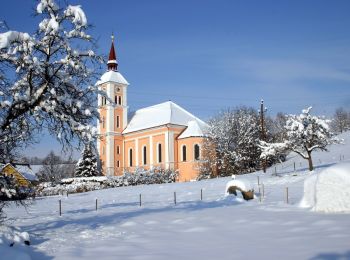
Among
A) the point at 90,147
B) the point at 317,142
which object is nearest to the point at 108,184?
the point at 317,142

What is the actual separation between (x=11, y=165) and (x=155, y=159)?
Result: 4772cm

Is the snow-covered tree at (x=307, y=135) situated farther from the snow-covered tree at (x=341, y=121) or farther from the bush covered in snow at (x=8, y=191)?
the snow-covered tree at (x=341, y=121)

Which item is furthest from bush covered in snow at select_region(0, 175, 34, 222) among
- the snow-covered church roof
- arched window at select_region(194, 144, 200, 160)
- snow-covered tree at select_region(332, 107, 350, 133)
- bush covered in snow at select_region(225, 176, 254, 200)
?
snow-covered tree at select_region(332, 107, 350, 133)

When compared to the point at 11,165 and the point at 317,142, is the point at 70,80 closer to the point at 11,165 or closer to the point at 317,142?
the point at 11,165

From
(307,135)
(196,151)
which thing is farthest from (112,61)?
(307,135)

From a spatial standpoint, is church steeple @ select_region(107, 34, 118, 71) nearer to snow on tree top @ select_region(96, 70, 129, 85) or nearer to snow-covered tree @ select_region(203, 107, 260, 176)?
snow on tree top @ select_region(96, 70, 129, 85)

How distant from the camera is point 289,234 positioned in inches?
516

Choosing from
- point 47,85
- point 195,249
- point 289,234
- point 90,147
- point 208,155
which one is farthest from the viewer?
point 208,155

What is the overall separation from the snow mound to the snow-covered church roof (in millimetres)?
39232

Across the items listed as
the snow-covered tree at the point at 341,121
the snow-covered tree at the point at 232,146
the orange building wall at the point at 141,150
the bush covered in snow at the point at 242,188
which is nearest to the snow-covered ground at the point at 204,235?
the bush covered in snow at the point at 242,188

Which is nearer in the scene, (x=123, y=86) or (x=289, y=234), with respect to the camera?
(x=289, y=234)

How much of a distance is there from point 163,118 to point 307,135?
2811cm

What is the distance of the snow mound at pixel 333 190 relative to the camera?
1692 centimetres

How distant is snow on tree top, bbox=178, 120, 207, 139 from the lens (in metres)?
56.9
